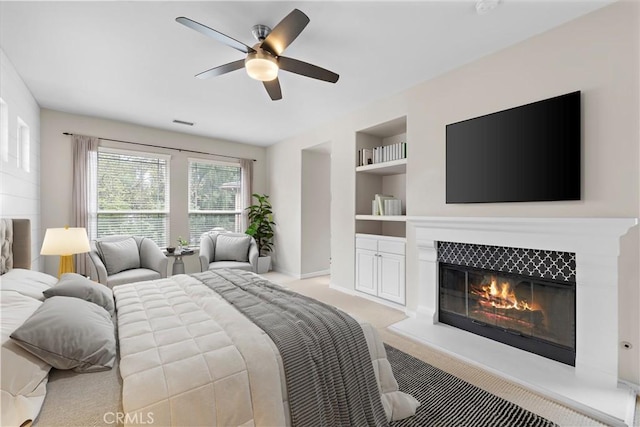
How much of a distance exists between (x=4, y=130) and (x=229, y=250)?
111 inches

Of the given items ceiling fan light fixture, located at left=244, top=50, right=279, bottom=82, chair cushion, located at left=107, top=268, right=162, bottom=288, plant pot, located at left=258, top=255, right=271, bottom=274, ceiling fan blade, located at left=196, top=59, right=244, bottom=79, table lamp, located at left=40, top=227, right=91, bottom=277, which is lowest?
plant pot, located at left=258, top=255, right=271, bottom=274

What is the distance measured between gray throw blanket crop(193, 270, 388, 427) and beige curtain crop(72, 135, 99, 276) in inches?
151

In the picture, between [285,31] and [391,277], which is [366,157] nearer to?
[391,277]

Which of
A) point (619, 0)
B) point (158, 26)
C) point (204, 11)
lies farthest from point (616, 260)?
point (158, 26)

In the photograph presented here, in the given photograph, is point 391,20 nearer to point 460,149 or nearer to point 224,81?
point 460,149

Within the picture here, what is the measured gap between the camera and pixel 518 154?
2555mm

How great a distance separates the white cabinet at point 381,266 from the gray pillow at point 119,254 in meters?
3.12

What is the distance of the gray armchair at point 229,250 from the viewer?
4559 millimetres

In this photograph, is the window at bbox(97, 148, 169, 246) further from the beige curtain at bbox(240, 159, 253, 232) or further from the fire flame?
the fire flame

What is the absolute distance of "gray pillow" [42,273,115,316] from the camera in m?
1.72

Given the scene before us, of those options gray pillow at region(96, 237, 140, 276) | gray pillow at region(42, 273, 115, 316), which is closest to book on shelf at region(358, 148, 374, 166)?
gray pillow at region(42, 273, 115, 316)

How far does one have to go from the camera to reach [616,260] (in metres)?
1.98

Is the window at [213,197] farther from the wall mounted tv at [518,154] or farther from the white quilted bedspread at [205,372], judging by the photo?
the wall mounted tv at [518,154]

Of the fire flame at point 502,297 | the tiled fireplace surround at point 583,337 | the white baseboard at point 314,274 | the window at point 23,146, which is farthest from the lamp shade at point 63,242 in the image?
the fire flame at point 502,297
